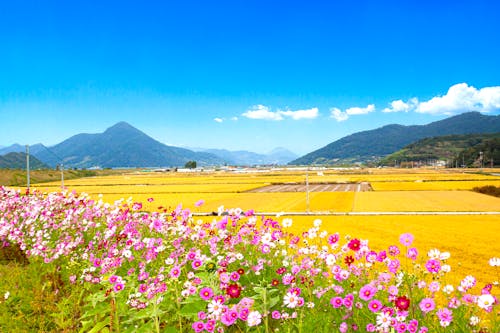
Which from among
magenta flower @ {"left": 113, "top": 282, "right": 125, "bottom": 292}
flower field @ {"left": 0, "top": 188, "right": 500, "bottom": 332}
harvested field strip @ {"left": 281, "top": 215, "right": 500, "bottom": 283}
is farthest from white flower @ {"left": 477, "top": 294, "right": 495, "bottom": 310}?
harvested field strip @ {"left": 281, "top": 215, "right": 500, "bottom": 283}

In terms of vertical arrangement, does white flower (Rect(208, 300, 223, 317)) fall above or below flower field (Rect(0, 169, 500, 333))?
above

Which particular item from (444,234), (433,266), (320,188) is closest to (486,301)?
(433,266)

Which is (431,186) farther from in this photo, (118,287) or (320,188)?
(118,287)

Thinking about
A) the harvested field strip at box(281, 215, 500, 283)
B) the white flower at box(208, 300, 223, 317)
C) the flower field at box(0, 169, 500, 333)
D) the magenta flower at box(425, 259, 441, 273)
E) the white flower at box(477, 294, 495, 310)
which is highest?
the magenta flower at box(425, 259, 441, 273)

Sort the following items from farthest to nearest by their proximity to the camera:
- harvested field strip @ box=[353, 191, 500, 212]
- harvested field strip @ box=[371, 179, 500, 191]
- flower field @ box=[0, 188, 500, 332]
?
harvested field strip @ box=[371, 179, 500, 191] → harvested field strip @ box=[353, 191, 500, 212] → flower field @ box=[0, 188, 500, 332]

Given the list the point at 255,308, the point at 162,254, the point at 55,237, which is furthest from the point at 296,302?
the point at 55,237

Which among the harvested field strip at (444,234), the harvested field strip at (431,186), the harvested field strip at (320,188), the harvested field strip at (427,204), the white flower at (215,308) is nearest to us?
the white flower at (215,308)

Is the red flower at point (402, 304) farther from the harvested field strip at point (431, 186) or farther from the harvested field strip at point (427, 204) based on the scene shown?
the harvested field strip at point (431, 186)

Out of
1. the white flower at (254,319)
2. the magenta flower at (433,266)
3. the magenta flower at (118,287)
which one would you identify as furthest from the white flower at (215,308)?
the magenta flower at (433,266)

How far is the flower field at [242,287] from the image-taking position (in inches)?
131

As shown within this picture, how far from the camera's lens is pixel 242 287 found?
4.68 m

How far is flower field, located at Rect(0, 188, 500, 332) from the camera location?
3.34 m

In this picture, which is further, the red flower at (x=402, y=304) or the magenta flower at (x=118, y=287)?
the magenta flower at (x=118, y=287)

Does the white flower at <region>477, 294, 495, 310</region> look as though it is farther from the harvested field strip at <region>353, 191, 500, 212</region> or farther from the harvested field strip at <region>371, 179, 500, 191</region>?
the harvested field strip at <region>371, 179, 500, 191</region>
